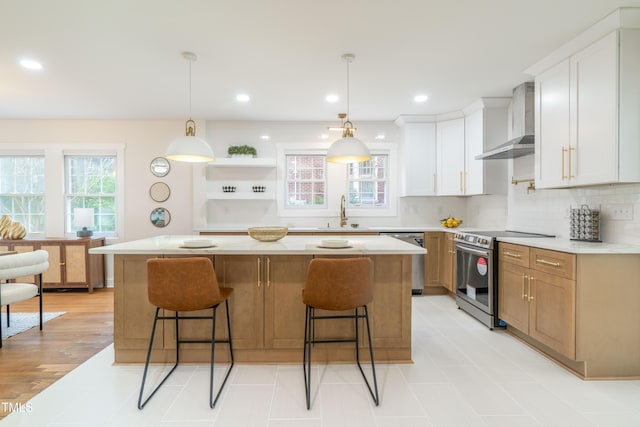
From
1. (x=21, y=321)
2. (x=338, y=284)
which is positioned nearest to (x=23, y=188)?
(x=21, y=321)

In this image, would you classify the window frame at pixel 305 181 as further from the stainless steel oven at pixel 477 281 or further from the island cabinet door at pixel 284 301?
the island cabinet door at pixel 284 301

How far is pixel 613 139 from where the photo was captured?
239 cm

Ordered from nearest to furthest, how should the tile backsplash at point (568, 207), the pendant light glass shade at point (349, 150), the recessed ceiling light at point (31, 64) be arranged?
Answer: the tile backsplash at point (568, 207) < the pendant light glass shade at point (349, 150) < the recessed ceiling light at point (31, 64)

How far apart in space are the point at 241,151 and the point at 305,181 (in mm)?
1103

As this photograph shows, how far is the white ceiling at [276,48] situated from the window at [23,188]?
1231mm

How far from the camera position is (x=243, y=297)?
2.55 m

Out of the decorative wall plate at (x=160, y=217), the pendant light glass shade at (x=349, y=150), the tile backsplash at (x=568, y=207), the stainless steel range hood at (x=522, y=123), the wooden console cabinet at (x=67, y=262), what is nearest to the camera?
the tile backsplash at (x=568, y=207)

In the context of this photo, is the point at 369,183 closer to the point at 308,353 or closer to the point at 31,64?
the point at 308,353

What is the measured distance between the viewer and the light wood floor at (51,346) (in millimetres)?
2312

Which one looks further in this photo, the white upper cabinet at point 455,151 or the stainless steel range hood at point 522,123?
the white upper cabinet at point 455,151

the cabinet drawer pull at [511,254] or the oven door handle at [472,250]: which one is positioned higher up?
the cabinet drawer pull at [511,254]

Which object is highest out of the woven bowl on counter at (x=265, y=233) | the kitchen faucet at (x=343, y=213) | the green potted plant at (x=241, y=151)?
the green potted plant at (x=241, y=151)

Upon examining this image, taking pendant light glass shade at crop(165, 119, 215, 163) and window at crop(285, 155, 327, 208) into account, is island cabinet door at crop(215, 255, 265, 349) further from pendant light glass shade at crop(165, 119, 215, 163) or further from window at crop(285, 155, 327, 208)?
window at crop(285, 155, 327, 208)

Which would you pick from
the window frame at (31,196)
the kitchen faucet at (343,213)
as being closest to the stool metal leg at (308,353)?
the kitchen faucet at (343,213)
